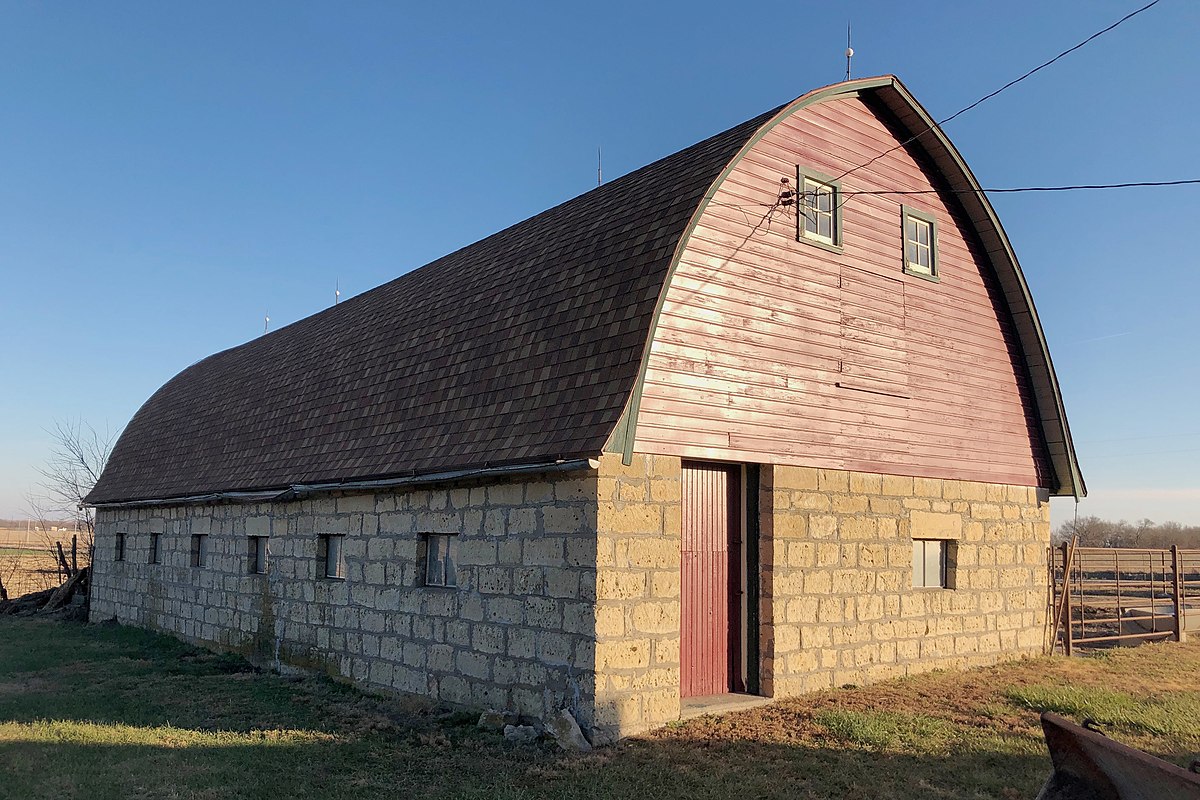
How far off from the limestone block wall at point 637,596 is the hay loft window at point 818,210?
3.95 metres

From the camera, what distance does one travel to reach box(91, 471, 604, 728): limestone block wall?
9.23 meters

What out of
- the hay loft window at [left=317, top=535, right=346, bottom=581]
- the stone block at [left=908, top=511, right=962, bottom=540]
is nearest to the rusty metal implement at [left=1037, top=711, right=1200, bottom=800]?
the stone block at [left=908, top=511, right=962, bottom=540]

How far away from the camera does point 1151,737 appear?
30.2ft

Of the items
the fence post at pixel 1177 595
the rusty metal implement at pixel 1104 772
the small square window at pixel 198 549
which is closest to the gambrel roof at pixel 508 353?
the small square window at pixel 198 549

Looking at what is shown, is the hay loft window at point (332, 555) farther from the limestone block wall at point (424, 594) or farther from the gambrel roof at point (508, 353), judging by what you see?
the gambrel roof at point (508, 353)

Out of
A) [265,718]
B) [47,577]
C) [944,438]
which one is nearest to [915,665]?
[944,438]

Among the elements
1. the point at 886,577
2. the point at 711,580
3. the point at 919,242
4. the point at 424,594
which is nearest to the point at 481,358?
the point at 424,594

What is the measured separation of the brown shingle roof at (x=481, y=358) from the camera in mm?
9828

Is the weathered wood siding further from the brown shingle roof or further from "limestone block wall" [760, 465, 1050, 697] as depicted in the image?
the brown shingle roof

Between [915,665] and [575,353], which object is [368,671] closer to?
[575,353]

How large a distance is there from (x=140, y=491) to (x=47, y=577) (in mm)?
12687

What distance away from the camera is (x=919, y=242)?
13.3 meters

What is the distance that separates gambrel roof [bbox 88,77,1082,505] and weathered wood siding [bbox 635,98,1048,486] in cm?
35

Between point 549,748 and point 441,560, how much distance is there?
3.18m
